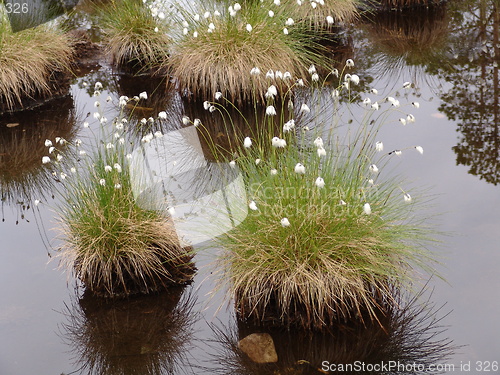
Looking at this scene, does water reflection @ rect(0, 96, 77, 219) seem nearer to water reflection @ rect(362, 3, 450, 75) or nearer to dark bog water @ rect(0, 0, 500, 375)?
dark bog water @ rect(0, 0, 500, 375)

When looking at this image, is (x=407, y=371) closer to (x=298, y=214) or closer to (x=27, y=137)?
(x=298, y=214)

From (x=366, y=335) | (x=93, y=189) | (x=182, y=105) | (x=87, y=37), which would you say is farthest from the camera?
(x=87, y=37)

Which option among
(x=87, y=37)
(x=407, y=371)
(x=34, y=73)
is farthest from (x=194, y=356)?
(x=87, y=37)

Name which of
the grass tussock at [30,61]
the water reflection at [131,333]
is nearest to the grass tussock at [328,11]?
the grass tussock at [30,61]

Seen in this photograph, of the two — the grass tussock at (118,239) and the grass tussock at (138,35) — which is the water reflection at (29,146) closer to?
the grass tussock at (138,35)

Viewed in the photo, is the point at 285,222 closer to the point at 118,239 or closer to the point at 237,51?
the point at 118,239

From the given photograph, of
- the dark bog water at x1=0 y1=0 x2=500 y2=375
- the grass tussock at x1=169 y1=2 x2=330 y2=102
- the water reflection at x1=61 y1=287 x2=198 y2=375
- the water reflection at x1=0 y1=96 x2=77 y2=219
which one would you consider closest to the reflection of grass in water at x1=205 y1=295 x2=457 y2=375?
the dark bog water at x1=0 y1=0 x2=500 y2=375

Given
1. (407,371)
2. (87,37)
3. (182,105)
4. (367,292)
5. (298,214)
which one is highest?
(87,37)

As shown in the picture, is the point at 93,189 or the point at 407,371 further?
the point at 93,189
